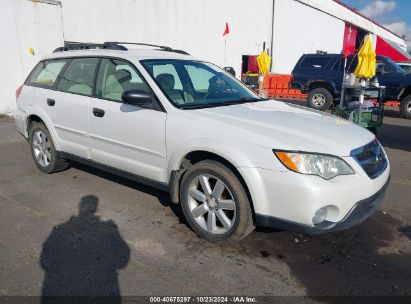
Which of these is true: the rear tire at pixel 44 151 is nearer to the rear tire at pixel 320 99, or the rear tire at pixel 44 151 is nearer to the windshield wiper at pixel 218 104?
the windshield wiper at pixel 218 104

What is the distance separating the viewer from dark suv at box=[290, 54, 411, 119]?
12.0 meters

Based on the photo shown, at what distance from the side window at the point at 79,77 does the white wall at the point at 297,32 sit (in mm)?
20607

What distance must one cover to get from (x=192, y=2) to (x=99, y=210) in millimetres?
14721

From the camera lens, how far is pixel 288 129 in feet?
10.2

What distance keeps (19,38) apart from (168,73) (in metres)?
→ 8.31

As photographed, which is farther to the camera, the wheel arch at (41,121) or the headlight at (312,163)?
the wheel arch at (41,121)

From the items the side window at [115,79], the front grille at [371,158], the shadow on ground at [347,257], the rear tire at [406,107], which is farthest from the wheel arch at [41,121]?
the rear tire at [406,107]

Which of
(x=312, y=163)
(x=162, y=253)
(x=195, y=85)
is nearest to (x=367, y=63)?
(x=195, y=85)

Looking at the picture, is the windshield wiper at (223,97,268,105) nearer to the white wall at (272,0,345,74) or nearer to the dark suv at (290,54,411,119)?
the dark suv at (290,54,411,119)

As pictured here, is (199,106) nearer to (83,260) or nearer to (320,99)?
(83,260)

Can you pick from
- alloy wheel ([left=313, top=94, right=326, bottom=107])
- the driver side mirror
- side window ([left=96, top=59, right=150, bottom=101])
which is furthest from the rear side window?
the driver side mirror

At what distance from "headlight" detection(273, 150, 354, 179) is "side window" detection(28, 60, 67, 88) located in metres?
3.40

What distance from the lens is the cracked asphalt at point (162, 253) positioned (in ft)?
9.07

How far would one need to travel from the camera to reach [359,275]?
2939 mm
